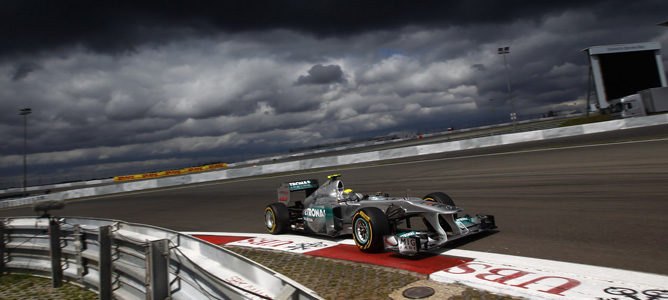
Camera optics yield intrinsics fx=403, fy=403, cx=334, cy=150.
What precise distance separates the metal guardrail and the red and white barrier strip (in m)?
2.40

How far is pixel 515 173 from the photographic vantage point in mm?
12734

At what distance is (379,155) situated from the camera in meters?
27.3

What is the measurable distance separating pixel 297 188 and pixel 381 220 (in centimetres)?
340

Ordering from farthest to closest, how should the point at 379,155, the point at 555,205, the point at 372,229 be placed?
1. the point at 379,155
2. the point at 555,205
3. the point at 372,229

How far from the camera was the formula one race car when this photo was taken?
591cm

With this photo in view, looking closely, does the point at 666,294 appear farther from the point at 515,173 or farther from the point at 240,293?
the point at 515,173

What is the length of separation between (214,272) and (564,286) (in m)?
3.55

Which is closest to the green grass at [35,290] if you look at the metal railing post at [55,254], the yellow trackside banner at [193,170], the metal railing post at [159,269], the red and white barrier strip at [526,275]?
the metal railing post at [55,254]

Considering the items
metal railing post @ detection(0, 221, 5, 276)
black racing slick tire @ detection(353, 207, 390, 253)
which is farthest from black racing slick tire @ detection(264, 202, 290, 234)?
metal railing post @ detection(0, 221, 5, 276)

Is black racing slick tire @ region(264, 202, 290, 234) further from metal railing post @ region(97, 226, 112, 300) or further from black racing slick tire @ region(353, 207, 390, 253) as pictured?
metal railing post @ region(97, 226, 112, 300)

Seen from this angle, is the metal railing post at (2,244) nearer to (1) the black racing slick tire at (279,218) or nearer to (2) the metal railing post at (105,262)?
(2) the metal railing post at (105,262)

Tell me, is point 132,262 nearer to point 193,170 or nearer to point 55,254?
point 55,254

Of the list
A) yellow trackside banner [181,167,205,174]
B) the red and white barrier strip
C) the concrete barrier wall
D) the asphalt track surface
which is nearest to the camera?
the red and white barrier strip

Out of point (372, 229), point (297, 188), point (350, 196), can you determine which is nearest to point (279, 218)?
point (297, 188)
